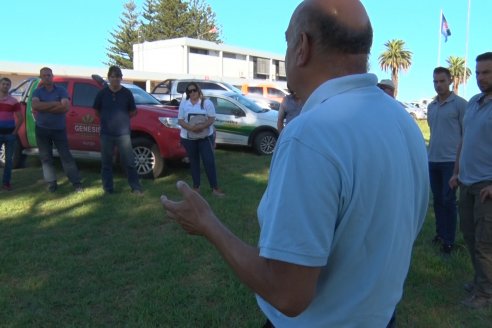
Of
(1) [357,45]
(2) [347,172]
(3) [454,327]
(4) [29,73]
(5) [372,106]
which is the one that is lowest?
(3) [454,327]

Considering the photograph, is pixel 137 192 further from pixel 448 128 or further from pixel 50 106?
pixel 448 128

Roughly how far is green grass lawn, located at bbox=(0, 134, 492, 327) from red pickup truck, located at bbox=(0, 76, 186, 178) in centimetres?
170

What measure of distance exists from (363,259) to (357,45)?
0.54 metres

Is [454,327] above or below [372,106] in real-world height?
below

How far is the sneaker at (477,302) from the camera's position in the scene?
12.6ft

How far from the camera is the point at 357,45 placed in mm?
1229

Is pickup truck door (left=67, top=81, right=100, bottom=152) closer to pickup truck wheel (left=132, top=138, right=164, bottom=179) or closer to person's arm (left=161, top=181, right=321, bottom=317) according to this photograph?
pickup truck wheel (left=132, top=138, right=164, bottom=179)

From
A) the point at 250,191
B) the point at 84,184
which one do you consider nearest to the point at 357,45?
the point at 250,191

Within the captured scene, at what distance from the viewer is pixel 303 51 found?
1.24m

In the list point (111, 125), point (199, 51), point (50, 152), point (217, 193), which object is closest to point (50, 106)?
point (50, 152)

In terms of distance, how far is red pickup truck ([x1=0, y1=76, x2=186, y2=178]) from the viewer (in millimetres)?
8727

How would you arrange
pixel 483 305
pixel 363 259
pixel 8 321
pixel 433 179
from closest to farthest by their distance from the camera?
pixel 363 259, pixel 8 321, pixel 483 305, pixel 433 179

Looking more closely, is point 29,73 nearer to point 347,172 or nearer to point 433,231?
point 433,231

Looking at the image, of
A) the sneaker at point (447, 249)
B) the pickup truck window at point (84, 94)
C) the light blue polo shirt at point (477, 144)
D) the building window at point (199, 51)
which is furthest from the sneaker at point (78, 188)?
the building window at point (199, 51)
